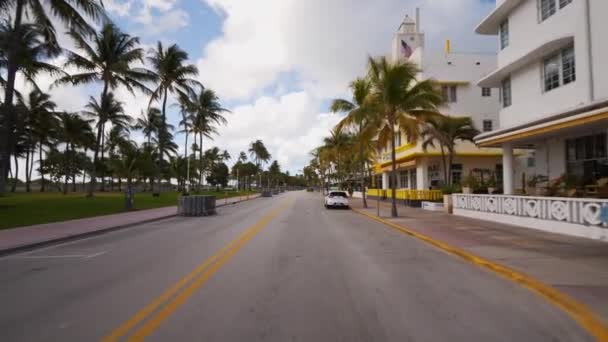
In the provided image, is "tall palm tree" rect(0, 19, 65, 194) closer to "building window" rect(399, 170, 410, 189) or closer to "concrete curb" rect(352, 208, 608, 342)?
"concrete curb" rect(352, 208, 608, 342)

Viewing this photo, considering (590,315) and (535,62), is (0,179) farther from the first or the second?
(535,62)

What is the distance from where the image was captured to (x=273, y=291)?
229 inches

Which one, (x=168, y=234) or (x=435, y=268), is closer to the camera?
(x=435, y=268)

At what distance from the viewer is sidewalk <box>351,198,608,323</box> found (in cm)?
582

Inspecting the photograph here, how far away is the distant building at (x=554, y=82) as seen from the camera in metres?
13.2

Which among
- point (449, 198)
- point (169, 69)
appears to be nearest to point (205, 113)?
point (169, 69)

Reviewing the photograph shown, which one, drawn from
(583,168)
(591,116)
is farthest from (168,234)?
(583,168)

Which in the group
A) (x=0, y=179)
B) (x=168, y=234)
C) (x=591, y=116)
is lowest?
(x=168, y=234)

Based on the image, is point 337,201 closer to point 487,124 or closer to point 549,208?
point 487,124

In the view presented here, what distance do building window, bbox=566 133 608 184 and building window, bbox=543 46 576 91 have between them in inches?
104

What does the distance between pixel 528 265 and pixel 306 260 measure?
461 centimetres

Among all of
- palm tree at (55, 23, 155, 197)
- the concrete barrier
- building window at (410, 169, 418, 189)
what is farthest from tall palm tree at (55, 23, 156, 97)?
building window at (410, 169, 418, 189)

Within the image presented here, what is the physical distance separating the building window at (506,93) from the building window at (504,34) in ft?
6.03

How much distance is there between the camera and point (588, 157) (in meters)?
15.4
